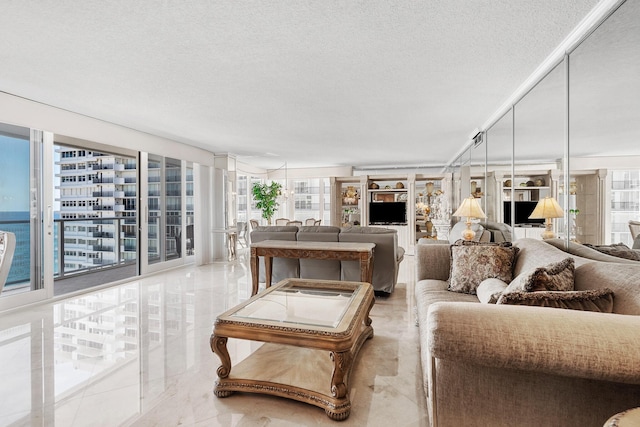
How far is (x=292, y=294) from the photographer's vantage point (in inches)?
107

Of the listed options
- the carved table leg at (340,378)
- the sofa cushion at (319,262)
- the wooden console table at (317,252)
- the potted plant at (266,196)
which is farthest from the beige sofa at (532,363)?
the potted plant at (266,196)

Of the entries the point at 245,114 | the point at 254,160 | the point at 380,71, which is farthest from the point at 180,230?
the point at 380,71

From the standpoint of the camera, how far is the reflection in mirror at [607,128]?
196 centimetres

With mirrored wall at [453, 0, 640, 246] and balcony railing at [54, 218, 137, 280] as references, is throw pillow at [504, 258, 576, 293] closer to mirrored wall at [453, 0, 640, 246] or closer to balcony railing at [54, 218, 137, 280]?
mirrored wall at [453, 0, 640, 246]

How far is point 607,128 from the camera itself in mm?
2115

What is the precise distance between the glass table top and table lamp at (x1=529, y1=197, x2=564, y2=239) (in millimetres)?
1668

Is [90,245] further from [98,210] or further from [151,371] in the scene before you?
[151,371]

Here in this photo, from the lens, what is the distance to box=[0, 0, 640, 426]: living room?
1923 millimetres

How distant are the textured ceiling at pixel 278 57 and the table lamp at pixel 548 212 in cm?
118

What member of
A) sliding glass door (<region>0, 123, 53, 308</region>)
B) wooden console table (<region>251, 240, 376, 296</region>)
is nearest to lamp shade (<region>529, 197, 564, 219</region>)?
wooden console table (<region>251, 240, 376, 296</region>)

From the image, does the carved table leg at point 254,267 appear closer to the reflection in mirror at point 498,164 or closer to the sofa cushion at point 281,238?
the sofa cushion at point 281,238

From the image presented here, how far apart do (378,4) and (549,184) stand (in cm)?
198

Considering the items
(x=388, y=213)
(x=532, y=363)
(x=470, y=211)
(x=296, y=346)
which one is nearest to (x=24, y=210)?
(x=296, y=346)

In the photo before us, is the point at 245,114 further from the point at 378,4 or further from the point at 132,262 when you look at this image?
the point at 132,262
